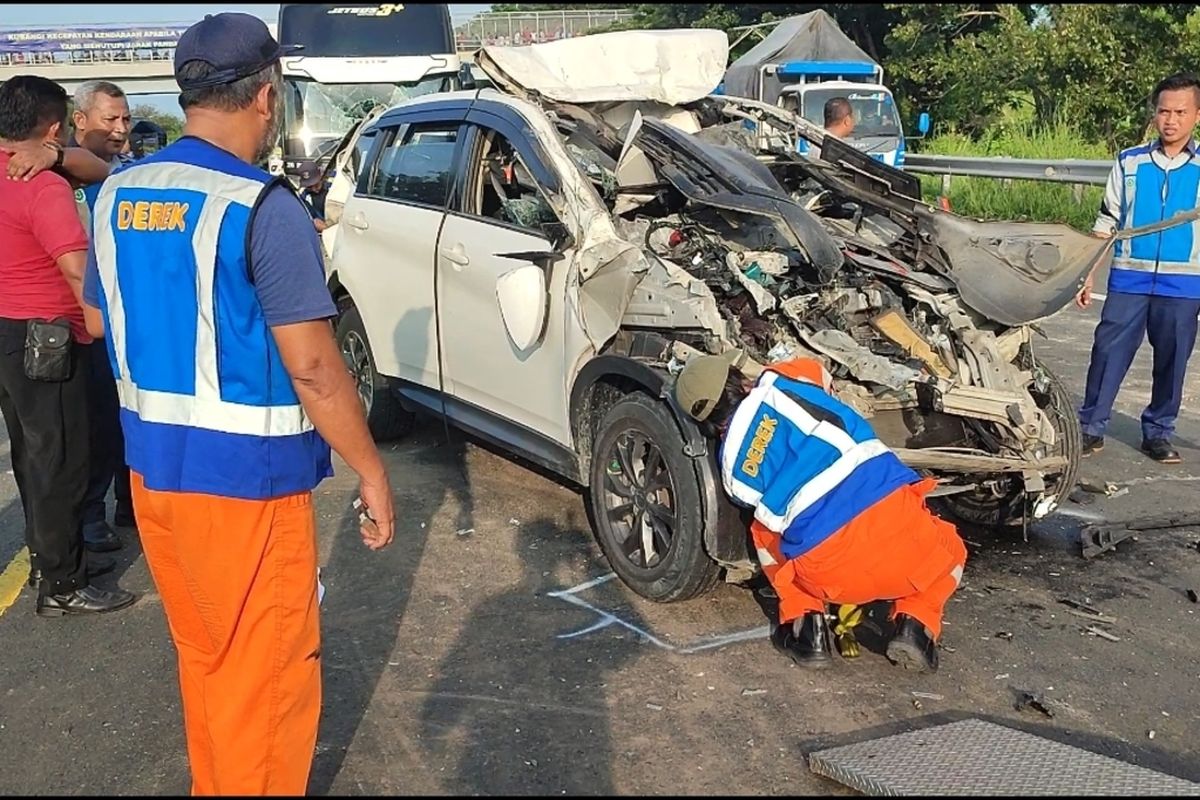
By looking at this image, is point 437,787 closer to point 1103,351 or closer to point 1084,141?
point 1103,351

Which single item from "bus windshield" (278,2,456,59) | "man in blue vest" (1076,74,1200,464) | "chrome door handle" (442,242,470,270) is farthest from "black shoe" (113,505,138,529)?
"bus windshield" (278,2,456,59)

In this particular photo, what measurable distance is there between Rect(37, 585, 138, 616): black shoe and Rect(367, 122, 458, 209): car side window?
2349 mm

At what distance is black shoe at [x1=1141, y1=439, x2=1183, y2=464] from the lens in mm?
6062

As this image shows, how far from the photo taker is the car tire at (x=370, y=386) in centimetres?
617

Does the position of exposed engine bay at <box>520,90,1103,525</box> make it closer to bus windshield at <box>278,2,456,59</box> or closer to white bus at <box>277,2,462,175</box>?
white bus at <box>277,2,462,175</box>

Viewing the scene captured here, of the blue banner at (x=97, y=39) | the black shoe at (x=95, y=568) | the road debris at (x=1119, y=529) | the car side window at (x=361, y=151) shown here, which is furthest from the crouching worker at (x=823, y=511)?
the blue banner at (x=97, y=39)

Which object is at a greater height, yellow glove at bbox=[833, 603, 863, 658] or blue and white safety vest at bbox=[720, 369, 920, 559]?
blue and white safety vest at bbox=[720, 369, 920, 559]

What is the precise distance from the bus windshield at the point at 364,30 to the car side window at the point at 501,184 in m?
11.6

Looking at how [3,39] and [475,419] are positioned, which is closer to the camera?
[475,419]

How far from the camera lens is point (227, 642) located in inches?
99.3

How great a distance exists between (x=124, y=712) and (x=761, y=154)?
377 centimetres

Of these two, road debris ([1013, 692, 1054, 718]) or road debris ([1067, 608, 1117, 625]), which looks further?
road debris ([1067, 608, 1117, 625])

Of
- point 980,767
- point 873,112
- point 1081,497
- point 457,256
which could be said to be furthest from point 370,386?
point 873,112

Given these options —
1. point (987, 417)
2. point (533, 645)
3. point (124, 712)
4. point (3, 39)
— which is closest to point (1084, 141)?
point (987, 417)
